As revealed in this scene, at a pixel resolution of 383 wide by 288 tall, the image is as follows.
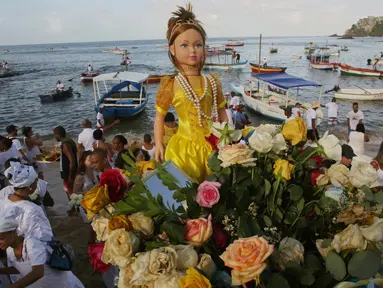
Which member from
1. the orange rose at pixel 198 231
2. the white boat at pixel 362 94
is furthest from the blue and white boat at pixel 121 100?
the orange rose at pixel 198 231

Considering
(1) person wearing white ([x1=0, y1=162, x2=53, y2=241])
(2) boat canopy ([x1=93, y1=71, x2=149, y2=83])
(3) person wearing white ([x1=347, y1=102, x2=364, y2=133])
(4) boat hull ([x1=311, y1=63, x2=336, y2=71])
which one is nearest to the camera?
(1) person wearing white ([x1=0, y1=162, x2=53, y2=241])

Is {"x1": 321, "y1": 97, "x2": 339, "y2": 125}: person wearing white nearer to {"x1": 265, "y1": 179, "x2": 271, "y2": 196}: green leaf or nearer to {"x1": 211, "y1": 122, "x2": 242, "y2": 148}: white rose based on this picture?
{"x1": 211, "y1": 122, "x2": 242, "y2": 148}: white rose

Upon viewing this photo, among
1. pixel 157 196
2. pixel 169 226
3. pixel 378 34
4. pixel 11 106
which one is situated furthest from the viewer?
pixel 378 34

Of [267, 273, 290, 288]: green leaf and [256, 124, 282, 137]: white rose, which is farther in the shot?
[256, 124, 282, 137]: white rose

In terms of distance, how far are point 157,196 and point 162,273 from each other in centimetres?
37

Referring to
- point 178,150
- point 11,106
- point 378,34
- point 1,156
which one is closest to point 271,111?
point 1,156

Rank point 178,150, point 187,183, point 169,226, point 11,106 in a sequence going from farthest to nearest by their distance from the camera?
point 11,106
point 178,150
point 187,183
point 169,226

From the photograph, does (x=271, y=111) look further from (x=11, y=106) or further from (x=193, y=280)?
(x=11, y=106)

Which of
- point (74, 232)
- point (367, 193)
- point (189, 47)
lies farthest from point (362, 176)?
point (74, 232)

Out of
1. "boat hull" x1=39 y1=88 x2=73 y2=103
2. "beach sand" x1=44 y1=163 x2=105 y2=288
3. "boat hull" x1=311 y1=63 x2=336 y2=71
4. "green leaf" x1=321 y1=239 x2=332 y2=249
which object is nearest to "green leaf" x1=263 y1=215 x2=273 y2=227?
"green leaf" x1=321 y1=239 x2=332 y2=249

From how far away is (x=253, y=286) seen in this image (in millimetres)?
1227

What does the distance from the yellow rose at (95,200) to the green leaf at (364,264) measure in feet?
3.27

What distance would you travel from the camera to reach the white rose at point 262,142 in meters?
1.42

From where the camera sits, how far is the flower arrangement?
3.76 ft
